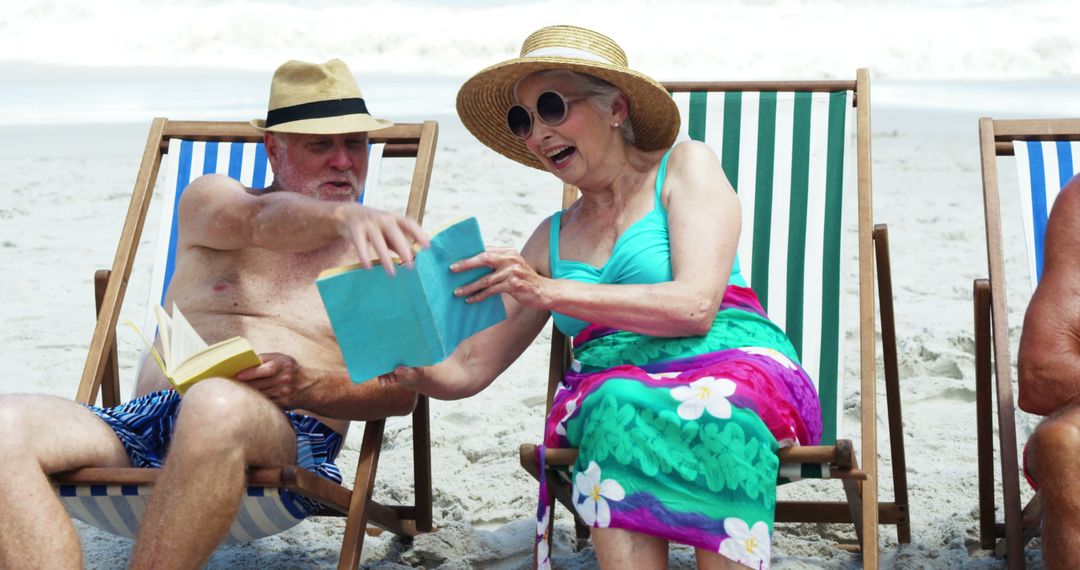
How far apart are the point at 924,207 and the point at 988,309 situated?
13.4 ft

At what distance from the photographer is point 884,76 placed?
16.0 metres

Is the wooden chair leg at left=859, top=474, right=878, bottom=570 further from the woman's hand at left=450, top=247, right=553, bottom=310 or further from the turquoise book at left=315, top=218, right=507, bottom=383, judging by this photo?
the turquoise book at left=315, top=218, right=507, bottom=383

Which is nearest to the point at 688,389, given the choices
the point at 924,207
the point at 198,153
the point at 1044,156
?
the point at 1044,156

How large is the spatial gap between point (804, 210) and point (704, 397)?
51.5 inches

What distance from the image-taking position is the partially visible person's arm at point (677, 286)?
2.84m

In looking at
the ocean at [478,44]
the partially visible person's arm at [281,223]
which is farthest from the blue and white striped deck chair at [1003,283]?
the ocean at [478,44]

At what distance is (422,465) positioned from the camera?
3590 mm

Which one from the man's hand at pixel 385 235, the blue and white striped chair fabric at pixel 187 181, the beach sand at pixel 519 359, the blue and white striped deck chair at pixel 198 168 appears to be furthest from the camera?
the blue and white striped deck chair at pixel 198 168

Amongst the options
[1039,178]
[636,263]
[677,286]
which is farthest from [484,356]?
[1039,178]

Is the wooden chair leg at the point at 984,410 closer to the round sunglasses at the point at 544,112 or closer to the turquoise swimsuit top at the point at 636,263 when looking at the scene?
the turquoise swimsuit top at the point at 636,263

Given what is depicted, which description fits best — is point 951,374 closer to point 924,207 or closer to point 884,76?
point 924,207

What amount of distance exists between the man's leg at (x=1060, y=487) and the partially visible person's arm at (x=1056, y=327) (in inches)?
8.0

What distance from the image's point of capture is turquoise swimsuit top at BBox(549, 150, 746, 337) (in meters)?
3.07

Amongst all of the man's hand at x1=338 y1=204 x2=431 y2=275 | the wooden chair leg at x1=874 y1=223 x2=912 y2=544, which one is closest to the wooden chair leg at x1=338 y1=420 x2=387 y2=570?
the man's hand at x1=338 y1=204 x2=431 y2=275
